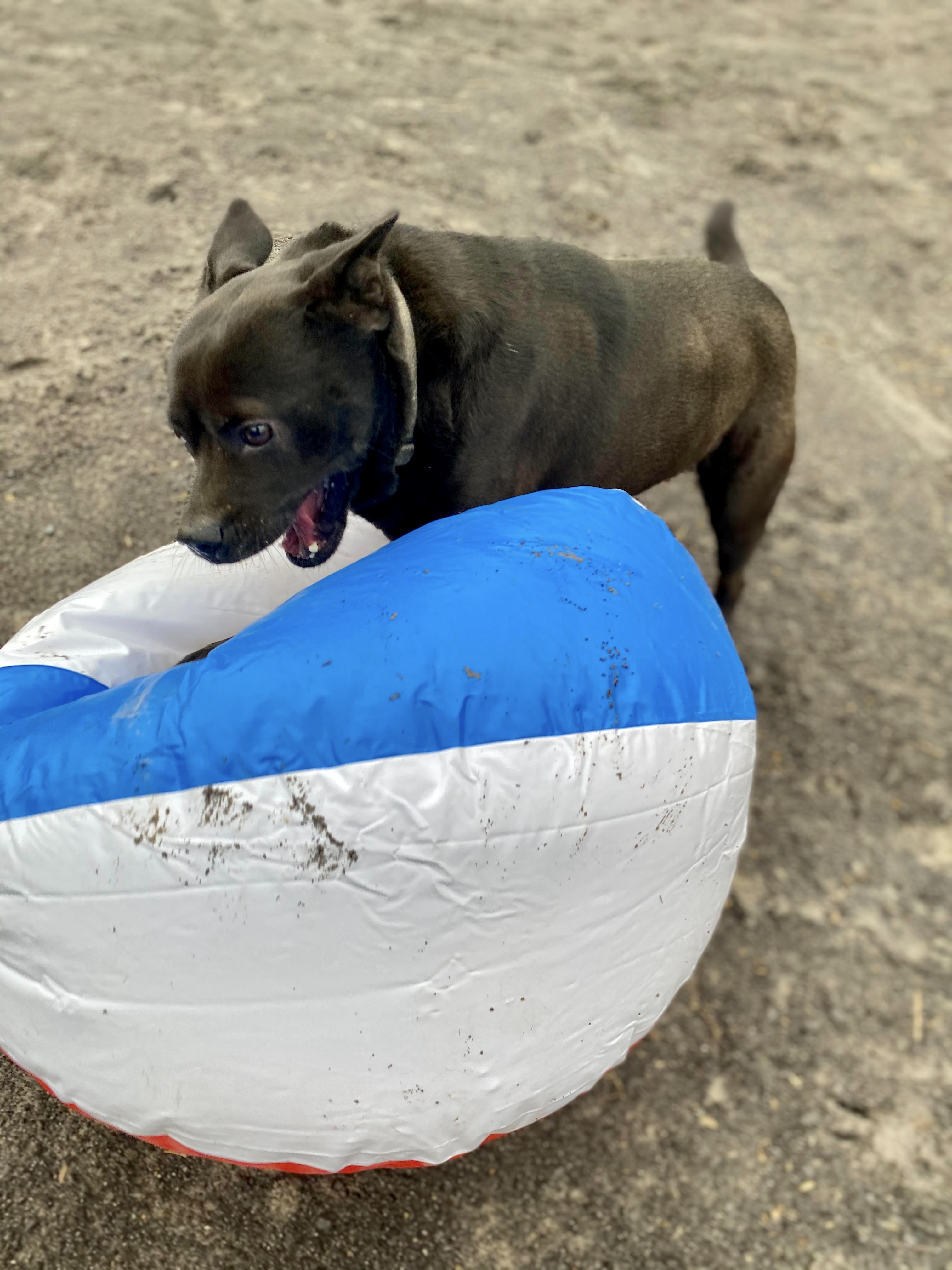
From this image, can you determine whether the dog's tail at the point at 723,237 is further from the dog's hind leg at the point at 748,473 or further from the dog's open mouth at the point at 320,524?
the dog's open mouth at the point at 320,524

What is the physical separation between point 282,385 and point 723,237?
5.99 feet

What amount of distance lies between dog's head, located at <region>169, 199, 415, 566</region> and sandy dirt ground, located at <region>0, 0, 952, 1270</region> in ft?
3.41

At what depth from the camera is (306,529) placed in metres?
2.34

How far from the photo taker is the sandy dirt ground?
2.33 metres

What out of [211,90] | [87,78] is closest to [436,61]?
[211,90]

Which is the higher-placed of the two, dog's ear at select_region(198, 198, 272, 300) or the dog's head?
dog's ear at select_region(198, 198, 272, 300)

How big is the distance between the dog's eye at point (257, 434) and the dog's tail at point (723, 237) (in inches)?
68.6

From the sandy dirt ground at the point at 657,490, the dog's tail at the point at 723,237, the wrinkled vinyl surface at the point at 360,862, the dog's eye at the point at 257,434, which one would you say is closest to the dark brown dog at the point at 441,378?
the dog's eye at the point at 257,434

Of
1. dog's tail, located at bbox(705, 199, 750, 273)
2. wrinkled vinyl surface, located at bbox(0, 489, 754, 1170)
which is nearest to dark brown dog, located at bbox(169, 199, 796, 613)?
dog's tail, located at bbox(705, 199, 750, 273)

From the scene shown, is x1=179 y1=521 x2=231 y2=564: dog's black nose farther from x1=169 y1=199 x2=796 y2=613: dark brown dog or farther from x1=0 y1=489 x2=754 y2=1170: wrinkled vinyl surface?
x1=0 y1=489 x2=754 y2=1170: wrinkled vinyl surface

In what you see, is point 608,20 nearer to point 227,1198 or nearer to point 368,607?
point 368,607

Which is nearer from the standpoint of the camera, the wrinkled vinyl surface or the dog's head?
the wrinkled vinyl surface

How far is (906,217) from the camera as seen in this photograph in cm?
539

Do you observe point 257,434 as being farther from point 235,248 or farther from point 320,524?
point 235,248
